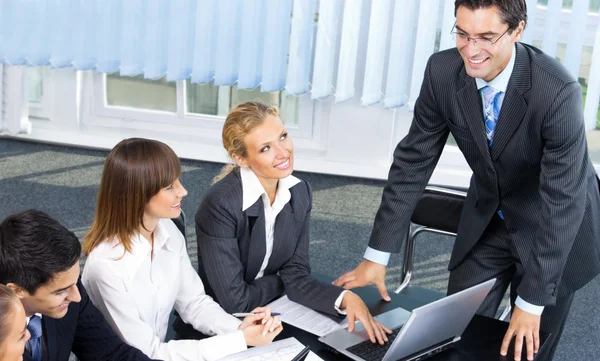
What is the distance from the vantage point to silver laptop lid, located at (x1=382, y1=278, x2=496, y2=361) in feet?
5.35

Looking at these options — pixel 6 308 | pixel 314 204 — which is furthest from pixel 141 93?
pixel 6 308

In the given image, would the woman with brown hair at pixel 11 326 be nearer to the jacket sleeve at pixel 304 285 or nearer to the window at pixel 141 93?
the jacket sleeve at pixel 304 285

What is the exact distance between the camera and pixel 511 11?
180cm

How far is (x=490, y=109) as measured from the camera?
2061 mm

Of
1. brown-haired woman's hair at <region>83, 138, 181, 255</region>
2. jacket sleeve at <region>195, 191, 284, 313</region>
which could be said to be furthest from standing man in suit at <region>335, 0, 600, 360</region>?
brown-haired woman's hair at <region>83, 138, 181, 255</region>

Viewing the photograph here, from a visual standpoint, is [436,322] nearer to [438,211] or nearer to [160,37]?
[438,211]

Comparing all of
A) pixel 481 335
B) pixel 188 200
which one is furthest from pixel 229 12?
pixel 481 335

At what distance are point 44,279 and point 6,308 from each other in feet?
0.60

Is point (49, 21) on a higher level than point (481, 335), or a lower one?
higher

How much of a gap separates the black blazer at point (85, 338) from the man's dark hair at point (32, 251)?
4.8 inches

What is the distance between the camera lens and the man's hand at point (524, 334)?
1824 mm

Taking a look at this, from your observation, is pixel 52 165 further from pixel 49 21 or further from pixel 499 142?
pixel 499 142

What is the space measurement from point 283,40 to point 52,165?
145 centimetres

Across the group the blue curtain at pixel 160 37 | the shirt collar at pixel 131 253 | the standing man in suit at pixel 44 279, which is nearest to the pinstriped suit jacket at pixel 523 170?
the shirt collar at pixel 131 253
